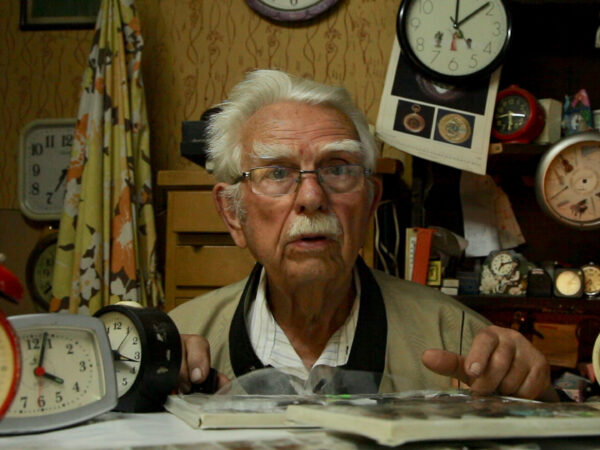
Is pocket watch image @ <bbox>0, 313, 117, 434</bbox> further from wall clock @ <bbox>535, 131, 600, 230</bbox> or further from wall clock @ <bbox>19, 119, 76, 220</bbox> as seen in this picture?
wall clock @ <bbox>19, 119, 76, 220</bbox>

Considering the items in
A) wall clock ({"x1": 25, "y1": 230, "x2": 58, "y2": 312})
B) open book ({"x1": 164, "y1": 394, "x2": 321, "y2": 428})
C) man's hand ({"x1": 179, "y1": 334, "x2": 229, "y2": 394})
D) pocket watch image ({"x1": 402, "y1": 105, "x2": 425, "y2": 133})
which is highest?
pocket watch image ({"x1": 402, "y1": 105, "x2": 425, "y2": 133})

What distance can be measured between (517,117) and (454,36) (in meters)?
0.32

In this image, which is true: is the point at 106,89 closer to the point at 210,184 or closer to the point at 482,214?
the point at 210,184

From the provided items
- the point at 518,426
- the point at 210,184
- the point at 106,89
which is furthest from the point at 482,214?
the point at 518,426

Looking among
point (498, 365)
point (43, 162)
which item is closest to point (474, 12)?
point (498, 365)

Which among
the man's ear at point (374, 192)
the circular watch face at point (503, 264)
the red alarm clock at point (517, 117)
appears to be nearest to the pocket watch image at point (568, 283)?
the circular watch face at point (503, 264)

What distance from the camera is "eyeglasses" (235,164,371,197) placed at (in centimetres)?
123

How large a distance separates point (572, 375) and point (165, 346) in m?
1.42

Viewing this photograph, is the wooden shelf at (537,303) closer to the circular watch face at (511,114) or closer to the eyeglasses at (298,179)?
the circular watch face at (511,114)

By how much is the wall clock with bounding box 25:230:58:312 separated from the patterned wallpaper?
0.22m

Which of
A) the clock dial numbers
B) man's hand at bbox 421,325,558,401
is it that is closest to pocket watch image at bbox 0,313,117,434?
the clock dial numbers

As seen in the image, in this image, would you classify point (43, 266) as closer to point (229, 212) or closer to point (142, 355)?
point (229, 212)

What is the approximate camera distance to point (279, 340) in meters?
1.31

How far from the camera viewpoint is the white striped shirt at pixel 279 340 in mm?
1275
